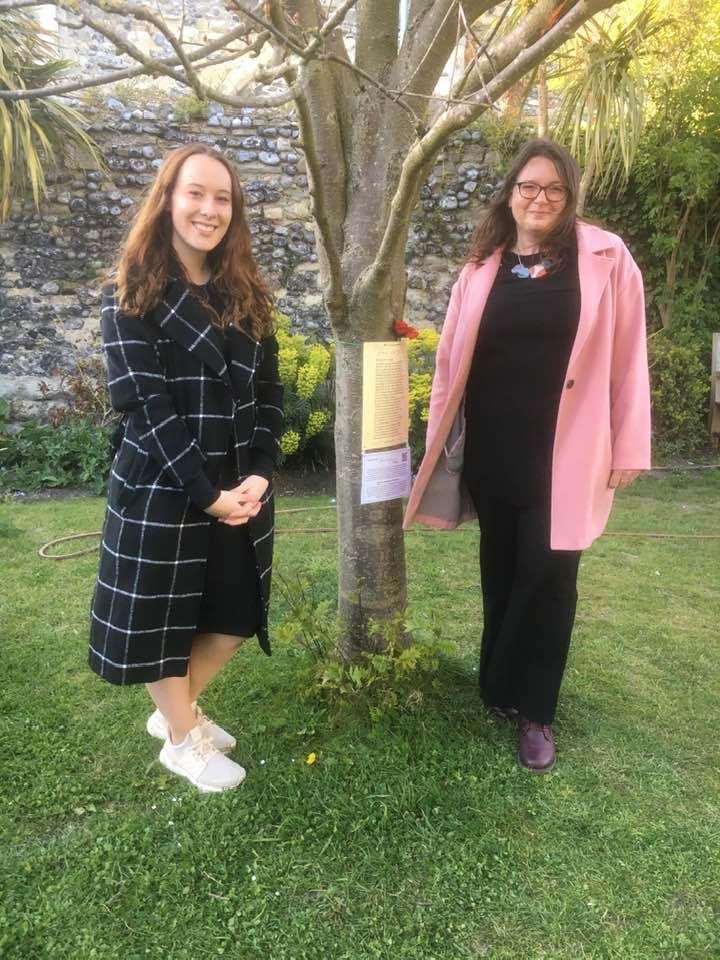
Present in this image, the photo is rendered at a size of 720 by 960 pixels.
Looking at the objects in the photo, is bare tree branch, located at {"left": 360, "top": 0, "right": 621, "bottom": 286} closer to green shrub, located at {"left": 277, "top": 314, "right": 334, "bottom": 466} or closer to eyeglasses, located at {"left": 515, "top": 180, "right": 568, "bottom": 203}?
eyeglasses, located at {"left": 515, "top": 180, "right": 568, "bottom": 203}

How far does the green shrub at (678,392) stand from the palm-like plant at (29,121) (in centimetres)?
557

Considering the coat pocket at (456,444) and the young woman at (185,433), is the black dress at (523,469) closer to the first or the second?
the coat pocket at (456,444)

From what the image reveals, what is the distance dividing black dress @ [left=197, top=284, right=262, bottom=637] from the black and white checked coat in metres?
0.04

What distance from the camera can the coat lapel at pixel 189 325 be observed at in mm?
1903

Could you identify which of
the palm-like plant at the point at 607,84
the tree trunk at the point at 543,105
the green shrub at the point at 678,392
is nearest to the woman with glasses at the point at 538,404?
the palm-like plant at the point at 607,84

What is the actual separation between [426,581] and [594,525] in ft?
5.96

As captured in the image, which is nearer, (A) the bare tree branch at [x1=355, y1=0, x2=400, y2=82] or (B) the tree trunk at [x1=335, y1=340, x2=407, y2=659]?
(A) the bare tree branch at [x1=355, y1=0, x2=400, y2=82]

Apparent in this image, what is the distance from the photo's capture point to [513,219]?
2307 millimetres

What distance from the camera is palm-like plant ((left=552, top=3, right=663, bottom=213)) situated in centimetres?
604

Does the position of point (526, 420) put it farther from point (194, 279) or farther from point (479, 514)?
point (194, 279)

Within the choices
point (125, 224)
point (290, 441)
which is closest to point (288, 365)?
point (290, 441)

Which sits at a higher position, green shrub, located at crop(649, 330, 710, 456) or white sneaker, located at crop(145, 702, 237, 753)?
green shrub, located at crop(649, 330, 710, 456)

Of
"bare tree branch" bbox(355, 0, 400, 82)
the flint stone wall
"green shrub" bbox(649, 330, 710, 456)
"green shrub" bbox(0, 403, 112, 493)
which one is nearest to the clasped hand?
"bare tree branch" bbox(355, 0, 400, 82)

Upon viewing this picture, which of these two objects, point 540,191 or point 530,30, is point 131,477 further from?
point 530,30
